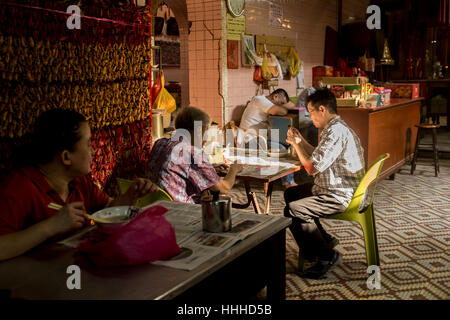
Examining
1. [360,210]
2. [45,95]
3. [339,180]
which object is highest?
[45,95]

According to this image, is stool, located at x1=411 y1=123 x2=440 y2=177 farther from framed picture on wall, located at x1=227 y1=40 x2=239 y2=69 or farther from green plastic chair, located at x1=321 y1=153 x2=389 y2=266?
green plastic chair, located at x1=321 y1=153 x2=389 y2=266

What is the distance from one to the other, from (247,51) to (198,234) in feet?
17.8

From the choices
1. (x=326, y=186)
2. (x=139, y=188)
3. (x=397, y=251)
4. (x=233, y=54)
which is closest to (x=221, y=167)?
(x=326, y=186)

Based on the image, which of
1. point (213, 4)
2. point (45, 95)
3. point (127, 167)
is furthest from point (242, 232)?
point (213, 4)

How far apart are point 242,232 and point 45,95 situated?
4.80 feet

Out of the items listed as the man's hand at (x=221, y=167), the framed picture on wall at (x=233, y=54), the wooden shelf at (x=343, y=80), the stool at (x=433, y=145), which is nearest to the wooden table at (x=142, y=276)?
the man's hand at (x=221, y=167)

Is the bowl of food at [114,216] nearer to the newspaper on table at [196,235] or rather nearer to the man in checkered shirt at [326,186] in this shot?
the newspaper on table at [196,235]

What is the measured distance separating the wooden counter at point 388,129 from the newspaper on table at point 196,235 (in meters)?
3.70

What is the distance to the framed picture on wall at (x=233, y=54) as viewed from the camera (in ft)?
21.8

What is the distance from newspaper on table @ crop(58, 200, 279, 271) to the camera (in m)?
1.61

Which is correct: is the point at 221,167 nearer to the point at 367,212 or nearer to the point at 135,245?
the point at 367,212

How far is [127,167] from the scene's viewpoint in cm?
331

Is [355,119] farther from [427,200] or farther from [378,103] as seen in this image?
[427,200]

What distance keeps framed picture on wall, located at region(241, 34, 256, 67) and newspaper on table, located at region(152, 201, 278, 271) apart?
498 cm
